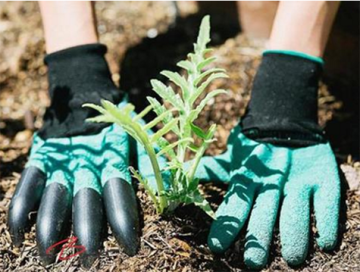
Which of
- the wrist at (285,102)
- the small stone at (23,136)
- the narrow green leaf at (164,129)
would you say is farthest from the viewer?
the small stone at (23,136)

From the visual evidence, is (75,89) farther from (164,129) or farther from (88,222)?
(164,129)

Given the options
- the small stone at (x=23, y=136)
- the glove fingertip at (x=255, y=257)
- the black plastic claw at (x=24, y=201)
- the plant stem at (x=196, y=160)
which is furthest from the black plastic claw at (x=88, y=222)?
the small stone at (x=23, y=136)

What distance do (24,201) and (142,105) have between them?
0.74 m

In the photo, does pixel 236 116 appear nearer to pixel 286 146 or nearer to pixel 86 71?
pixel 286 146

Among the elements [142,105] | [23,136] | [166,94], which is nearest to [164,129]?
[166,94]

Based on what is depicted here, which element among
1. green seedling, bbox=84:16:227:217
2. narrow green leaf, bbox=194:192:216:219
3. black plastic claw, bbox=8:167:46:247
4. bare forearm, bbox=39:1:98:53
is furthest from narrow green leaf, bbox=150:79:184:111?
bare forearm, bbox=39:1:98:53

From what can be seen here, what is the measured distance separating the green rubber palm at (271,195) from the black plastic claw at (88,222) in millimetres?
296

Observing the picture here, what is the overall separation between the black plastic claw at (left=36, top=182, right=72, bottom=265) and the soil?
5 cm

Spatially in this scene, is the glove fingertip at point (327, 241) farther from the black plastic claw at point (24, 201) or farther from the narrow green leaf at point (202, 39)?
the black plastic claw at point (24, 201)

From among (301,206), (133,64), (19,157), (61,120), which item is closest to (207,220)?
(301,206)

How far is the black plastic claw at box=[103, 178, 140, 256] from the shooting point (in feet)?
5.16

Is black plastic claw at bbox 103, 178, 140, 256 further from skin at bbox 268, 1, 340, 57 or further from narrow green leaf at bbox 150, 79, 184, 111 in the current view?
skin at bbox 268, 1, 340, 57

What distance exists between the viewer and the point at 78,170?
1749mm

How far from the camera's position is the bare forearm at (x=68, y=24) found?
2.03 metres
